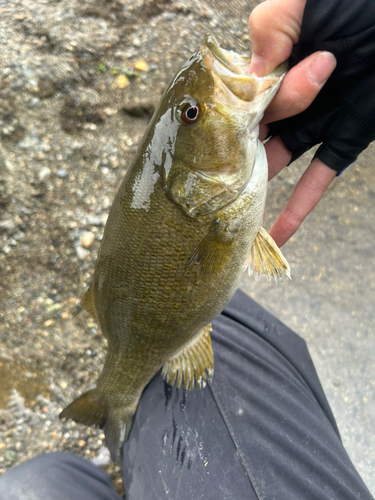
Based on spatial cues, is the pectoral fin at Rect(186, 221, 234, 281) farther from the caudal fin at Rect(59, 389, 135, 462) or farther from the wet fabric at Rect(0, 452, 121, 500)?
the wet fabric at Rect(0, 452, 121, 500)

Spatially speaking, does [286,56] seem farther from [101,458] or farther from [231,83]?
[101,458]

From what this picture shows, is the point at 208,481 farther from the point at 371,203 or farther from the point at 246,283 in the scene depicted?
the point at 371,203

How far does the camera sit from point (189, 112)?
124 cm

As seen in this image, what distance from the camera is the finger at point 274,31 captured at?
49.3 inches

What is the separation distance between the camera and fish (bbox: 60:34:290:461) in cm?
121

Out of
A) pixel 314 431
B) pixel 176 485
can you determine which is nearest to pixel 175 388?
pixel 176 485

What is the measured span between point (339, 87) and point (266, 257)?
2.52 ft

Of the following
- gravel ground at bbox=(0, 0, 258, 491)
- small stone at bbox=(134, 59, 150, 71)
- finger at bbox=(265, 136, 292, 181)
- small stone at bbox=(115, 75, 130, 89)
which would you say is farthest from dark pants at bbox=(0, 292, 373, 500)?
small stone at bbox=(134, 59, 150, 71)

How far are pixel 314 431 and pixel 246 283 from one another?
3.77 ft

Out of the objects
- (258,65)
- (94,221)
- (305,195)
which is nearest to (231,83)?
(258,65)

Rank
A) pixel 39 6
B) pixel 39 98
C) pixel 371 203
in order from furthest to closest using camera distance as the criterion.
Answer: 1. pixel 371 203
2. pixel 39 6
3. pixel 39 98

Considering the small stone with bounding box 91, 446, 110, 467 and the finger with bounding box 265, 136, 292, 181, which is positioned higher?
the finger with bounding box 265, 136, 292, 181

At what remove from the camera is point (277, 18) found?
126 cm

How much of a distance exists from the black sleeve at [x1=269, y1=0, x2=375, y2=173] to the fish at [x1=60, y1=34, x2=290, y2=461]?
182 millimetres
